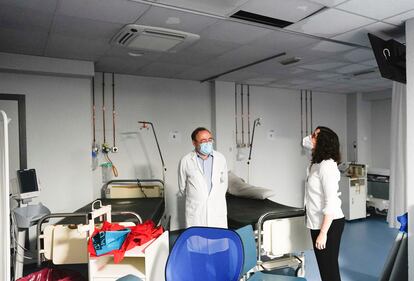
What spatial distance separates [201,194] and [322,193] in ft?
3.37

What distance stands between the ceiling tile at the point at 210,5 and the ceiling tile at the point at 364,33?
125cm

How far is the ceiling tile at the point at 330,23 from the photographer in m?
2.36

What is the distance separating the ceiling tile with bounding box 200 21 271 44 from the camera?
2541 mm

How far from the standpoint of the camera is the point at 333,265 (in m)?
2.22

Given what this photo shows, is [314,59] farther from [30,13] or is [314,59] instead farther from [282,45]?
[30,13]

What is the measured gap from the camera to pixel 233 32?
8.85 feet

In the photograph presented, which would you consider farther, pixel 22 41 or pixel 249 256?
pixel 22 41

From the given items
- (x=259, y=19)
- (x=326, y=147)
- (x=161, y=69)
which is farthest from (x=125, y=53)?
(x=326, y=147)

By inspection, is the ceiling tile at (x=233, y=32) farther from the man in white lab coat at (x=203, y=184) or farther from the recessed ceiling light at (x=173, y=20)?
the man in white lab coat at (x=203, y=184)

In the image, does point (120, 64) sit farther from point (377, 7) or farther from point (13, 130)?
point (377, 7)

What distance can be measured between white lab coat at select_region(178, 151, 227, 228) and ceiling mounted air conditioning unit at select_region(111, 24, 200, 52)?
43.1 inches

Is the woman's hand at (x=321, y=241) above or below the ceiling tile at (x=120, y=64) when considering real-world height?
below

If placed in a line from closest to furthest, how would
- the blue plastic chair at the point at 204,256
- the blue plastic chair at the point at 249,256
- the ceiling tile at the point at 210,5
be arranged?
the blue plastic chair at the point at 204,256
the blue plastic chair at the point at 249,256
the ceiling tile at the point at 210,5

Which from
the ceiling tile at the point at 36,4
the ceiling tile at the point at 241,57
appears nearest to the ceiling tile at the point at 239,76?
the ceiling tile at the point at 241,57
